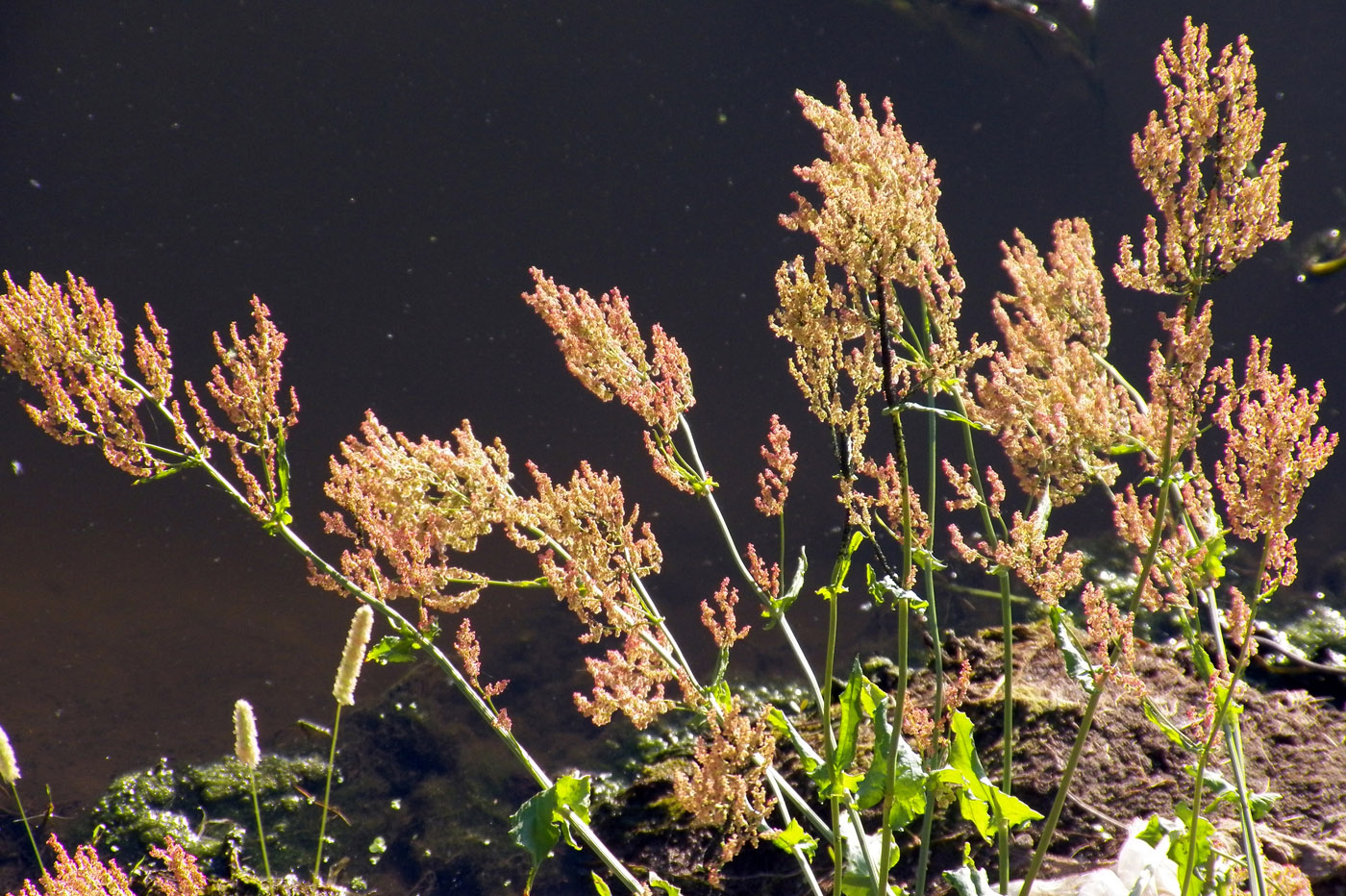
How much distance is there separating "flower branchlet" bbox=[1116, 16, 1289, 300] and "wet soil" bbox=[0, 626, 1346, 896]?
44.8 inches

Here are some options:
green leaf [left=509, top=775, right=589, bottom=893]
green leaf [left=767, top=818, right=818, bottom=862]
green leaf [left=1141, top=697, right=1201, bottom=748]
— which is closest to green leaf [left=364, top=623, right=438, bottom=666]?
green leaf [left=509, top=775, right=589, bottom=893]

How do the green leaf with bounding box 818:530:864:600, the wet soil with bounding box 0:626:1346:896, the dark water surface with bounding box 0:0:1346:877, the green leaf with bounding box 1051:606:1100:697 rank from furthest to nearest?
the dark water surface with bounding box 0:0:1346:877 < the wet soil with bounding box 0:626:1346:896 < the green leaf with bounding box 1051:606:1100:697 < the green leaf with bounding box 818:530:864:600

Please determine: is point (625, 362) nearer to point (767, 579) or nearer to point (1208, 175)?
point (767, 579)

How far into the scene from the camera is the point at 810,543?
3.53m

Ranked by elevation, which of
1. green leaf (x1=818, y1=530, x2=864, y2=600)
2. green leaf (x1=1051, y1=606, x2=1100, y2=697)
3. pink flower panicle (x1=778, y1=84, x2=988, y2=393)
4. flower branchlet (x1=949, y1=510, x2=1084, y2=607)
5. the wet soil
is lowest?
the wet soil

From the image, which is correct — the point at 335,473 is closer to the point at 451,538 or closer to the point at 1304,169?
the point at 451,538

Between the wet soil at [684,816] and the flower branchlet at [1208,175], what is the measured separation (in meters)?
1.14

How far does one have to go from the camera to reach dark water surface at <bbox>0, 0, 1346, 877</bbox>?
3.57 metres

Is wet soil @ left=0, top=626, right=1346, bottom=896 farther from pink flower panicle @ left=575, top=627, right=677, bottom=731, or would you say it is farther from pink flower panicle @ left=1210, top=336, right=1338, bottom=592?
pink flower panicle @ left=575, top=627, right=677, bottom=731

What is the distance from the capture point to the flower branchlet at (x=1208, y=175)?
1153mm

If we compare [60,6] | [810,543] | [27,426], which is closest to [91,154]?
[60,6]

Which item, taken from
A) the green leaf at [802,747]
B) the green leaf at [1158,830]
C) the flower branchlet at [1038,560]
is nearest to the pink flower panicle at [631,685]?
the green leaf at [802,747]

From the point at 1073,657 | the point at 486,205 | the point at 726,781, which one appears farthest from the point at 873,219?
the point at 486,205

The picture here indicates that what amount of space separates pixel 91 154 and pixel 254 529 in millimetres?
1818
